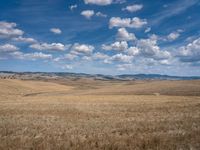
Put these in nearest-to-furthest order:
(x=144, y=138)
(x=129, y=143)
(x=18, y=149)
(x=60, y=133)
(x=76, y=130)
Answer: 1. (x=18, y=149)
2. (x=129, y=143)
3. (x=144, y=138)
4. (x=60, y=133)
5. (x=76, y=130)

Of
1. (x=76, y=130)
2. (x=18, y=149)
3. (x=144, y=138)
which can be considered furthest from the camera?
(x=76, y=130)

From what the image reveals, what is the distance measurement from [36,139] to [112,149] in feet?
11.6

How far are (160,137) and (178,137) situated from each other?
75 centimetres

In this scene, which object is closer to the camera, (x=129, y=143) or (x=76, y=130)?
(x=129, y=143)

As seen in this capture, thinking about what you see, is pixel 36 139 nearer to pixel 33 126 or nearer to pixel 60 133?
pixel 60 133

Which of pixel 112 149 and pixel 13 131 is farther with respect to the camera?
pixel 13 131

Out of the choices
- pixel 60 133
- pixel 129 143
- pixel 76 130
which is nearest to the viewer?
pixel 129 143

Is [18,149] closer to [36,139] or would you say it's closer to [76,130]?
[36,139]

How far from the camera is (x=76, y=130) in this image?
13891 millimetres

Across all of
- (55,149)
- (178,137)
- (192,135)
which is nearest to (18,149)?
(55,149)

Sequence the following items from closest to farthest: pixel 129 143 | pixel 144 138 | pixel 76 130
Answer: pixel 129 143
pixel 144 138
pixel 76 130

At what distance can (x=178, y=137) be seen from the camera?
11.4 metres

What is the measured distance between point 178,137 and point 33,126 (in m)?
8.01

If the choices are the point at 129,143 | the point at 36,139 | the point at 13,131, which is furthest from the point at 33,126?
the point at 129,143
